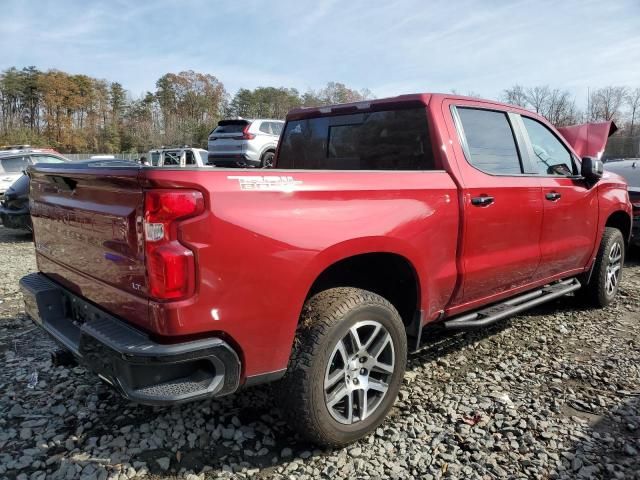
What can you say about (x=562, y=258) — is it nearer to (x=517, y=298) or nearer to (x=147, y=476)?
(x=517, y=298)

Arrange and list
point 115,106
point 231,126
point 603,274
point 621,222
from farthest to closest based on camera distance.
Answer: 1. point 115,106
2. point 231,126
3. point 621,222
4. point 603,274

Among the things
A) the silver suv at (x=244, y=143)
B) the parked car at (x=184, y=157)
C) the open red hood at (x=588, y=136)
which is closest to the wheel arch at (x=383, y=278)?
the open red hood at (x=588, y=136)

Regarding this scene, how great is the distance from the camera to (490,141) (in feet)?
11.6

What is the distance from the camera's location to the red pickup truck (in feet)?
6.50

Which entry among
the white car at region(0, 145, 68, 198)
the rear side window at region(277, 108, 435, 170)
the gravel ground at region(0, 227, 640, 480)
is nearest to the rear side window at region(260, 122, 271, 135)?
the white car at region(0, 145, 68, 198)

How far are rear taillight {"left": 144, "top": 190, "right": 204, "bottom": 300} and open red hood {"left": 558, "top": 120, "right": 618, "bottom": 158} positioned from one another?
9.26m

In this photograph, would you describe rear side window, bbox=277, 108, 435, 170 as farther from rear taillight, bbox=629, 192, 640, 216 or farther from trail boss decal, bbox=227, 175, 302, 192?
rear taillight, bbox=629, 192, 640, 216

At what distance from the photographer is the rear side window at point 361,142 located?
3254 mm

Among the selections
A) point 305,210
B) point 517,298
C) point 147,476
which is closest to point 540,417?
point 517,298

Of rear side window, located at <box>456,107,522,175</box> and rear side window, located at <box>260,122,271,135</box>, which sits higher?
rear side window, located at <box>260,122,271,135</box>

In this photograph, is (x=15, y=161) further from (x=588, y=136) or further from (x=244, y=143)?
(x=588, y=136)

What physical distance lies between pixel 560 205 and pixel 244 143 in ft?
40.4

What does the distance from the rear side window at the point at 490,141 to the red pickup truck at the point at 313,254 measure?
0.05 feet

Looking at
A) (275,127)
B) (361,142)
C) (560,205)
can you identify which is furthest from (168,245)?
(275,127)
